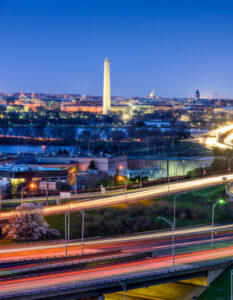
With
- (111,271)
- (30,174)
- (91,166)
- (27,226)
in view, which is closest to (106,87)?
(91,166)

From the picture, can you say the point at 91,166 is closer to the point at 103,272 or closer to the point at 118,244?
the point at 118,244

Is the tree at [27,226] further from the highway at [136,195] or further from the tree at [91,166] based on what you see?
the tree at [91,166]

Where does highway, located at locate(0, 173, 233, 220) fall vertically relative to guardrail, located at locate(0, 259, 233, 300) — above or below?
below

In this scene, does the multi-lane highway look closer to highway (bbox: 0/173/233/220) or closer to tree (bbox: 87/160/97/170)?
highway (bbox: 0/173/233/220)

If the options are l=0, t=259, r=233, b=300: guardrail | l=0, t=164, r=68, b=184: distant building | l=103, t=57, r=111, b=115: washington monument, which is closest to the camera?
l=0, t=259, r=233, b=300: guardrail

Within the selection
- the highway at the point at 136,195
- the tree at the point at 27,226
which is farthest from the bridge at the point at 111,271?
the highway at the point at 136,195

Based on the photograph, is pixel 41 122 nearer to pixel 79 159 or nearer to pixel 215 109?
pixel 79 159

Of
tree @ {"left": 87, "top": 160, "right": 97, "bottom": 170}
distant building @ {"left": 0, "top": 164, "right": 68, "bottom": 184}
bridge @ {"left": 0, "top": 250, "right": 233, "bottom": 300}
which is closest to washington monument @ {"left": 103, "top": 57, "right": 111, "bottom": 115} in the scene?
tree @ {"left": 87, "top": 160, "right": 97, "bottom": 170}
